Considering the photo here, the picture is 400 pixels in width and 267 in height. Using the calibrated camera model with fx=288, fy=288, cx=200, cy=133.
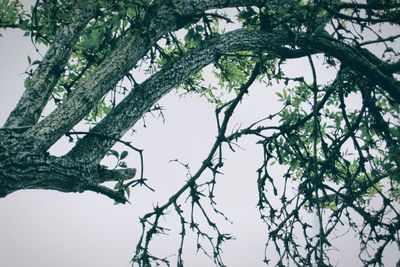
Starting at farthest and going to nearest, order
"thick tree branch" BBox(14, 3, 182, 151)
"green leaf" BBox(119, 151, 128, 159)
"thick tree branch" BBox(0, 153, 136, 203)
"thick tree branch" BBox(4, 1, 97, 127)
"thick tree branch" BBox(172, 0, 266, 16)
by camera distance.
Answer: "thick tree branch" BBox(172, 0, 266, 16), "green leaf" BBox(119, 151, 128, 159), "thick tree branch" BBox(4, 1, 97, 127), "thick tree branch" BBox(14, 3, 182, 151), "thick tree branch" BBox(0, 153, 136, 203)

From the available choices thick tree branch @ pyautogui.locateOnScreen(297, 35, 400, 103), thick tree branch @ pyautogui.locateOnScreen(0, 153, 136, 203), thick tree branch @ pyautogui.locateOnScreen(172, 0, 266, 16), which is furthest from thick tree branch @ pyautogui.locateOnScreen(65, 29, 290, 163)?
thick tree branch @ pyautogui.locateOnScreen(297, 35, 400, 103)

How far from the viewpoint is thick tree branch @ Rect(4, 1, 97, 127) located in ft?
5.81

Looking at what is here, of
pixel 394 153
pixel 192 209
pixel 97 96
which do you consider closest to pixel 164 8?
pixel 97 96

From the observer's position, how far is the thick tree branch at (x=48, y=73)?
1.77 metres

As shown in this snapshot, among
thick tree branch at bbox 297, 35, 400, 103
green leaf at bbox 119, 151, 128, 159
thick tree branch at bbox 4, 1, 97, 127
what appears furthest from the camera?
thick tree branch at bbox 297, 35, 400, 103

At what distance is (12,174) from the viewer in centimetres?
148

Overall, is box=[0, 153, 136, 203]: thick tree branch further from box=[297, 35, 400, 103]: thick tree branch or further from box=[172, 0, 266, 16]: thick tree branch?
box=[297, 35, 400, 103]: thick tree branch

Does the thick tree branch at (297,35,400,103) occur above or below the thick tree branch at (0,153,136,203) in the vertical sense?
above

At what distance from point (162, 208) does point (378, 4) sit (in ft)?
9.37

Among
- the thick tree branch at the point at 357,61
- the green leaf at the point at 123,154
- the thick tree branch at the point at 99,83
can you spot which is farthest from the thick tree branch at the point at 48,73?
the thick tree branch at the point at 357,61

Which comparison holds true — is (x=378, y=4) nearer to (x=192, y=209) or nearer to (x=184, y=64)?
(x=184, y=64)

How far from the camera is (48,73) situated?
6.29ft

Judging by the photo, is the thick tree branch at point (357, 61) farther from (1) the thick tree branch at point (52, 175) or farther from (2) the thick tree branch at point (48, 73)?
(1) the thick tree branch at point (52, 175)

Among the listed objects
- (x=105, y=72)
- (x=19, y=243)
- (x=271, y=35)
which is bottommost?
(x=105, y=72)
